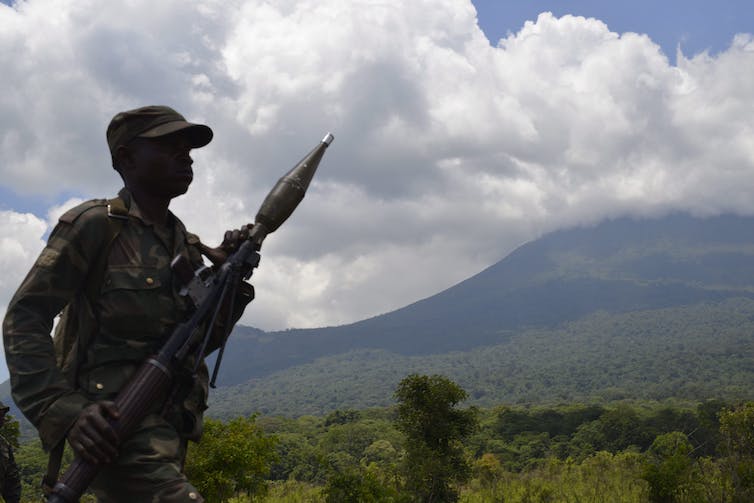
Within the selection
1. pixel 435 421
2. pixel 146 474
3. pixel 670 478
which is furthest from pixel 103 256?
pixel 435 421

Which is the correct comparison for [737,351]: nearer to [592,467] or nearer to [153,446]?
[592,467]

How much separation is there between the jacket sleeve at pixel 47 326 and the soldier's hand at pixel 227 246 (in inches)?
24.4

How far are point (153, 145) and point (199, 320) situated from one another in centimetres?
84

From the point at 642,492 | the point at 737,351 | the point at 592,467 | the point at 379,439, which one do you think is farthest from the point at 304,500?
the point at 737,351

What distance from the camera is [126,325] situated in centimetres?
316

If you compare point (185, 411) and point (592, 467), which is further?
point (592, 467)

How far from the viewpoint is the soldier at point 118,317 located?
2.94m

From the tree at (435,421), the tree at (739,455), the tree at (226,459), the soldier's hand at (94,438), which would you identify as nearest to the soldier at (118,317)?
the soldier's hand at (94,438)

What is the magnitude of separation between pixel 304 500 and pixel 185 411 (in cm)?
1668

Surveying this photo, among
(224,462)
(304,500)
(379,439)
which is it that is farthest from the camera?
(379,439)

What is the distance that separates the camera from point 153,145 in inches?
133

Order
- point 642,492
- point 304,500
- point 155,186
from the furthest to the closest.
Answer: point 304,500 → point 642,492 → point 155,186

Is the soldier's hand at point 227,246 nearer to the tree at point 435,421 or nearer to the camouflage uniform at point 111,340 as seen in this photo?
the camouflage uniform at point 111,340

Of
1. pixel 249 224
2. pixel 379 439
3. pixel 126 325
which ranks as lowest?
pixel 379 439
